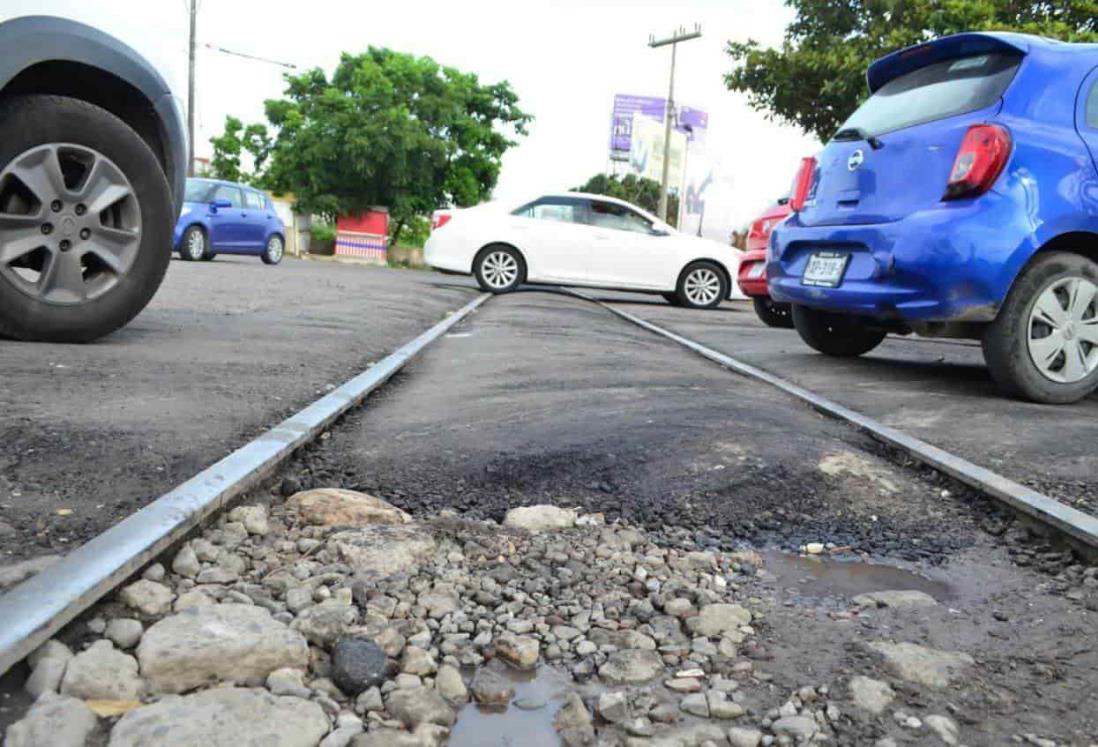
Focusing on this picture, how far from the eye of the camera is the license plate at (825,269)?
18.2 feet

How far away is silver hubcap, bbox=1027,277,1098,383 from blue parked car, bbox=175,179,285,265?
53.1 ft

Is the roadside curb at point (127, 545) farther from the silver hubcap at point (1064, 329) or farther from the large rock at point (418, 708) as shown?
the silver hubcap at point (1064, 329)

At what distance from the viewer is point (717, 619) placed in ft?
6.40

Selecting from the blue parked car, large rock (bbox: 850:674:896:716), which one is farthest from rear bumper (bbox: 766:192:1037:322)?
Answer: the blue parked car

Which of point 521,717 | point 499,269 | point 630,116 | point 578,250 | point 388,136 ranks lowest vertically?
point 521,717

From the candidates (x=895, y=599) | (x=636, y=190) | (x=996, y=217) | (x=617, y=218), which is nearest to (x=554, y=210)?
(x=617, y=218)

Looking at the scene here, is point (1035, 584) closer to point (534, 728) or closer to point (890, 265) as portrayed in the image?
point (534, 728)

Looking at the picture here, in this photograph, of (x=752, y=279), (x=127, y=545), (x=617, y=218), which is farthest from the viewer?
(x=617, y=218)

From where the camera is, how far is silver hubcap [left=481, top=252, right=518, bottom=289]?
46.7ft

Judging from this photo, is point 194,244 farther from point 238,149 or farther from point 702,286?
point 238,149

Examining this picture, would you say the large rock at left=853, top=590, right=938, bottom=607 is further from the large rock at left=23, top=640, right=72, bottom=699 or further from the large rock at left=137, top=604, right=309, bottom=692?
the large rock at left=23, top=640, right=72, bottom=699

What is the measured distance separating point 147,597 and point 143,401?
1807mm

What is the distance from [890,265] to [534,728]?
13.6 ft

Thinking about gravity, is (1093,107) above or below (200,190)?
above
